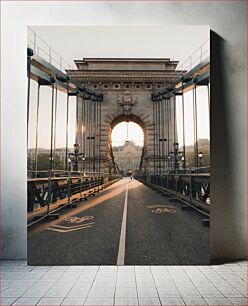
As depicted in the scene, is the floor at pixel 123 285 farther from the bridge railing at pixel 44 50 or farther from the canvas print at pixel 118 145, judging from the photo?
the bridge railing at pixel 44 50

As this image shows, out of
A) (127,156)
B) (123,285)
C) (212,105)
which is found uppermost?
(212,105)

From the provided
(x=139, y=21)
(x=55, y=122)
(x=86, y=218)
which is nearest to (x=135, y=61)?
(x=139, y=21)

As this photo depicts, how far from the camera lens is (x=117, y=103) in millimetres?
3727

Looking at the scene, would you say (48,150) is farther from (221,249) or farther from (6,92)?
(221,249)

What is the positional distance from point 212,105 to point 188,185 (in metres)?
1.02

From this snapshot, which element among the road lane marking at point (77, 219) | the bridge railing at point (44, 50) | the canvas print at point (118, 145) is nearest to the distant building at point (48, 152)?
the canvas print at point (118, 145)

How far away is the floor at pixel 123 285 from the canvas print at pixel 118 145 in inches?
5.6

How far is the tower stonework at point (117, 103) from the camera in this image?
3.62m

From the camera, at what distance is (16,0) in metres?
3.51

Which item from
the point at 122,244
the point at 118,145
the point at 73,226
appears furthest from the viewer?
the point at 118,145

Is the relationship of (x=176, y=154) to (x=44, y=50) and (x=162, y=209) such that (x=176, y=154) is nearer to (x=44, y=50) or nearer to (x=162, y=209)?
(x=162, y=209)

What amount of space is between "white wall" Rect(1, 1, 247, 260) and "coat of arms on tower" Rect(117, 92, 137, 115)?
903 mm

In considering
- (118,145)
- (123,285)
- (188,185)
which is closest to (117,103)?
(118,145)

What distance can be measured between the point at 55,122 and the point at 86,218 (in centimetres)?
125
